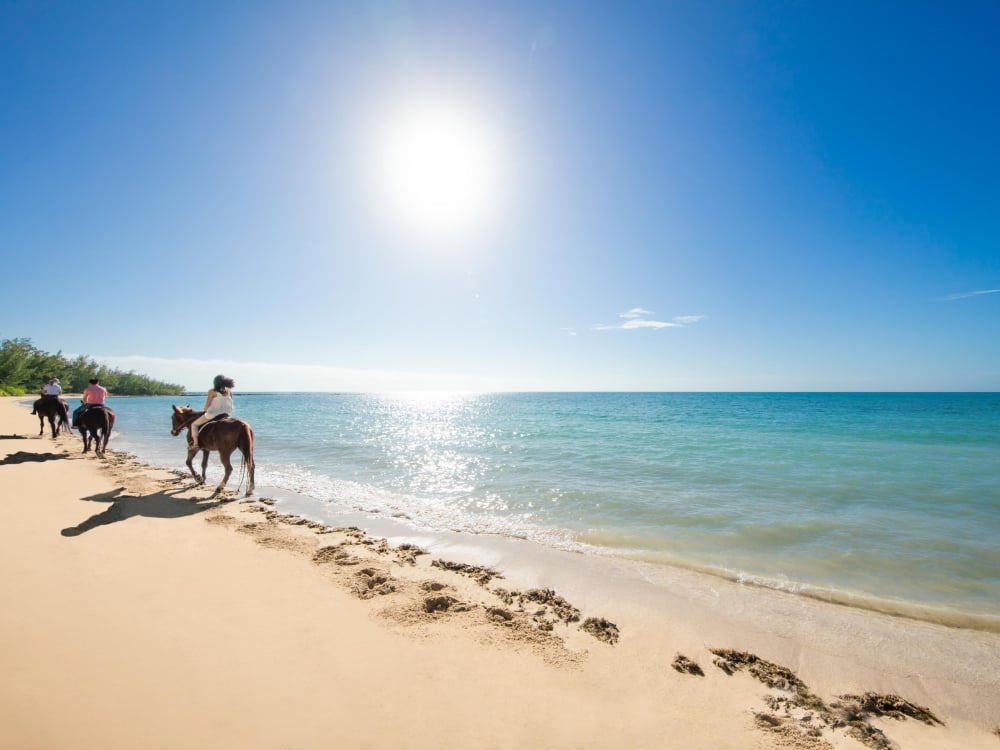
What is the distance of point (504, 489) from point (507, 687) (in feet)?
27.7

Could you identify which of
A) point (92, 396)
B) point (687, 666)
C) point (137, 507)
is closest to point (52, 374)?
point (92, 396)

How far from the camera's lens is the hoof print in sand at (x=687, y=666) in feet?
13.0

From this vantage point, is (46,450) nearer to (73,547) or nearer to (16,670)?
(73,547)

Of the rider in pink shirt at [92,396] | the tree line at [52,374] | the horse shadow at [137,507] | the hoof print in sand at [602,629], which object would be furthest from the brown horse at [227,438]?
the tree line at [52,374]

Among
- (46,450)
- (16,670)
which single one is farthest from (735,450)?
(46,450)

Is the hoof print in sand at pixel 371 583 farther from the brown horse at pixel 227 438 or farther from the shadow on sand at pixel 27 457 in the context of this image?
the shadow on sand at pixel 27 457

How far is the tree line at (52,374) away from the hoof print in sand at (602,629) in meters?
62.4

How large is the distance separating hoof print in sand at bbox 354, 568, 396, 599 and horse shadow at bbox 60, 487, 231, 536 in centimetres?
499

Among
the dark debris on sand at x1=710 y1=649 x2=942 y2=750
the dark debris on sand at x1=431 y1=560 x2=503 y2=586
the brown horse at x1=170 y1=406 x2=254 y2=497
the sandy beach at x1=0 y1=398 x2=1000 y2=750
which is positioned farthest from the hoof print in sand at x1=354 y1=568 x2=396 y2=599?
the brown horse at x1=170 y1=406 x2=254 y2=497

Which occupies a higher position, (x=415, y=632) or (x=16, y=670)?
(x=16, y=670)

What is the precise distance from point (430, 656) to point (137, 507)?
8.24 meters

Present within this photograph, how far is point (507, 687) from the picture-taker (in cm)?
348

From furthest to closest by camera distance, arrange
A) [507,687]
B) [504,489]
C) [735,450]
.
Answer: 1. [735,450]
2. [504,489]
3. [507,687]

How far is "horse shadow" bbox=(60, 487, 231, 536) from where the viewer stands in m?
7.06
